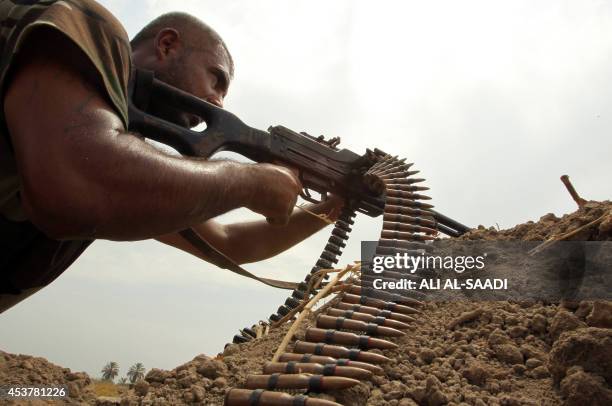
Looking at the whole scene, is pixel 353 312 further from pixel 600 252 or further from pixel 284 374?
pixel 600 252

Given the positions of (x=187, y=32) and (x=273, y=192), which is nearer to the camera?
(x=273, y=192)

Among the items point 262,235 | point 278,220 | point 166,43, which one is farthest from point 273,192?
point 262,235

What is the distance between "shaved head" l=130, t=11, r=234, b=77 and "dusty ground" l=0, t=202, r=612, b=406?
225 centimetres

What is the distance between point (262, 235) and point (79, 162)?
3.59 metres

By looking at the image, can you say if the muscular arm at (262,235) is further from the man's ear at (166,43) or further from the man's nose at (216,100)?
the man's ear at (166,43)

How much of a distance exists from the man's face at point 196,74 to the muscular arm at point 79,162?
166 centimetres

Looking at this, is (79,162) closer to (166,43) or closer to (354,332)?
(354,332)

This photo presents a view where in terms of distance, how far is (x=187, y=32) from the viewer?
3555 mm

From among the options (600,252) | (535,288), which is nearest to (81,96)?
(535,288)

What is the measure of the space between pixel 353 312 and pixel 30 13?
1.85 meters

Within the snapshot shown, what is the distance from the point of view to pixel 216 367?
5.94ft

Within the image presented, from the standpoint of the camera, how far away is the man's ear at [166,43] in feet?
11.4

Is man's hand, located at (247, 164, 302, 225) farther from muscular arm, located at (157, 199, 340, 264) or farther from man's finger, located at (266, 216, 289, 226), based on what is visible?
muscular arm, located at (157, 199, 340, 264)

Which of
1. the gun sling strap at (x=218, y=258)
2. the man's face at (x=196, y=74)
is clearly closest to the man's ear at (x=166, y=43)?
the man's face at (x=196, y=74)
